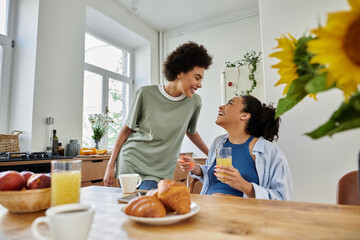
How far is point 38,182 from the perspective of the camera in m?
0.78

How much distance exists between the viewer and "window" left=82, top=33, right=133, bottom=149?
12.7 feet

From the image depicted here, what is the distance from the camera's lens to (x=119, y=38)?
178 inches

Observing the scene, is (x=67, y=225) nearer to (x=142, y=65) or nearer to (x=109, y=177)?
(x=109, y=177)

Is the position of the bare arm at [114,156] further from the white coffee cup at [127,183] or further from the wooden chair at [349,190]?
the wooden chair at [349,190]

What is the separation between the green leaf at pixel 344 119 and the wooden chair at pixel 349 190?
0.81 m

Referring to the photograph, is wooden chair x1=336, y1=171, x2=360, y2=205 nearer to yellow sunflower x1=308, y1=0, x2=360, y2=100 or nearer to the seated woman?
the seated woman

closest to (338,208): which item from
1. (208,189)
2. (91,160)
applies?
(208,189)

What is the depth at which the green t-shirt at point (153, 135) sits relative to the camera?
159 cm

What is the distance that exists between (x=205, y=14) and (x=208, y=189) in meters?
3.69

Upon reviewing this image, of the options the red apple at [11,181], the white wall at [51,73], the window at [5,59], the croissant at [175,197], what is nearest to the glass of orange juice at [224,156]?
the croissant at [175,197]

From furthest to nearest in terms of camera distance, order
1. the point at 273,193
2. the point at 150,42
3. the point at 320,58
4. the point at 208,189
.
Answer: the point at 150,42
the point at 208,189
the point at 273,193
the point at 320,58

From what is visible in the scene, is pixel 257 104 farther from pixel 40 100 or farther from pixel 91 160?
pixel 40 100

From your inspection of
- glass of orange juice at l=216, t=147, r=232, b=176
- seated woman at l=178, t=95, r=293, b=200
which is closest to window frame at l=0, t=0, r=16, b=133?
seated woman at l=178, t=95, r=293, b=200

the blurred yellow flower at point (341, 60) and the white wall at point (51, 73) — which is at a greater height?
the white wall at point (51, 73)
